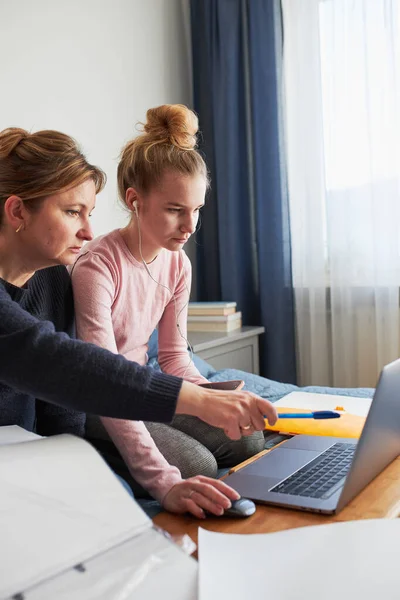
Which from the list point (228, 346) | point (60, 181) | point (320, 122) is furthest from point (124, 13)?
point (60, 181)

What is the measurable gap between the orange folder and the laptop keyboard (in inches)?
4.1

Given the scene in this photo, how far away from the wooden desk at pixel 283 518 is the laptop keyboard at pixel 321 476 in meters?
0.04

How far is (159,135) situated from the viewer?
1.38 m

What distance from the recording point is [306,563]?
65cm

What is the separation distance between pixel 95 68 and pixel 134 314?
147cm

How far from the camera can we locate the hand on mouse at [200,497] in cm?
82

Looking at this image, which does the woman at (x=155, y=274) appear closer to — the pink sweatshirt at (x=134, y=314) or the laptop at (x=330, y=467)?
the pink sweatshirt at (x=134, y=314)

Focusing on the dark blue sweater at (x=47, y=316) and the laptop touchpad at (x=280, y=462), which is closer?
the laptop touchpad at (x=280, y=462)

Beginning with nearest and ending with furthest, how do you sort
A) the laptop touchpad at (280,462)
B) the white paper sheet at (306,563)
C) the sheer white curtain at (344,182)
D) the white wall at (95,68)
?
the white paper sheet at (306,563), the laptop touchpad at (280,462), the white wall at (95,68), the sheer white curtain at (344,182)

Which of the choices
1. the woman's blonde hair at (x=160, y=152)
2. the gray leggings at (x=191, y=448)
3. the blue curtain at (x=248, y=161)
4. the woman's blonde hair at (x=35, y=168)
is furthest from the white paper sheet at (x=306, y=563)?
the blue curtain at (x=248, y=161)

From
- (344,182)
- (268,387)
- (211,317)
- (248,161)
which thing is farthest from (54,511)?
(248,161)

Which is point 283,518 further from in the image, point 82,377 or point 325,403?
point 325,403

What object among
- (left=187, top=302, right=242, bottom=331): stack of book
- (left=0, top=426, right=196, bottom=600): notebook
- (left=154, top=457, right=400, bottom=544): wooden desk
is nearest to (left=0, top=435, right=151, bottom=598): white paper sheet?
(left=0, top=426, right=196, bottom=600): notebook

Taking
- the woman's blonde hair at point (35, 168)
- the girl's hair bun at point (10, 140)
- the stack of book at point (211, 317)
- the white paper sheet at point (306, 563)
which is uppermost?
the girl's hair bun at point (10, 140)
